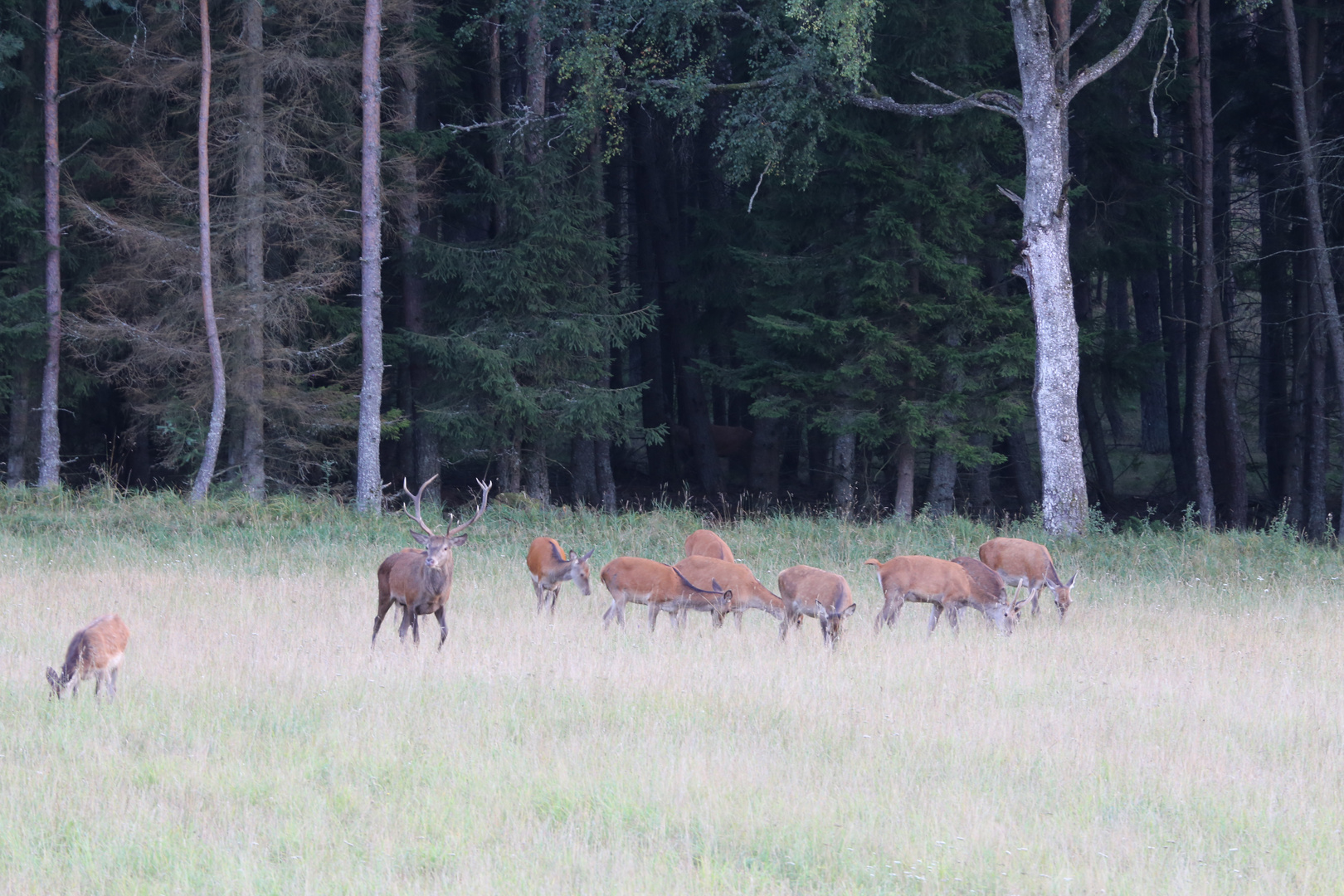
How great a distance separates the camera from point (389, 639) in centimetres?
1039

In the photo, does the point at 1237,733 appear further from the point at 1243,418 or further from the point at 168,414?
the point at 1243,418

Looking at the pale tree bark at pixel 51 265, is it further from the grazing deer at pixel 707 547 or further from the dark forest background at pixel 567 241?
the grazing deer at pixel 707 547

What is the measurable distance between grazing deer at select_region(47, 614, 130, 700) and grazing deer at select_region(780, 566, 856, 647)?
4944 millimetres

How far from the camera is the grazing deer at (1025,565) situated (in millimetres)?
11941

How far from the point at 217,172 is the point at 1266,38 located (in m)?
19.7

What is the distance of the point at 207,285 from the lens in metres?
19.9

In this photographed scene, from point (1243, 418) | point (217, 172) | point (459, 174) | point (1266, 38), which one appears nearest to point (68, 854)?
point (217, 172)

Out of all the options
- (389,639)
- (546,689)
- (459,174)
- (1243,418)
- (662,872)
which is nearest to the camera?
(662,872)

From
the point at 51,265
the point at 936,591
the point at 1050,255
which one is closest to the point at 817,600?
the point at 936,591

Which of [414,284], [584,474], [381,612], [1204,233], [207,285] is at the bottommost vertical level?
[381,612]

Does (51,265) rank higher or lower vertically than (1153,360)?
higher

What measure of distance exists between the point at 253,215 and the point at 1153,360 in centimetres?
1534

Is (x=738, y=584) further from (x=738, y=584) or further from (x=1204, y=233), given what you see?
(x=1204, y=233)

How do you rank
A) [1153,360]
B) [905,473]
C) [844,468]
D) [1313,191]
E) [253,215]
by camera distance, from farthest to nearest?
1. [844,468]
2. [1153,360]
3. [905,473]
4. [253,215]
5. [1313,191]
